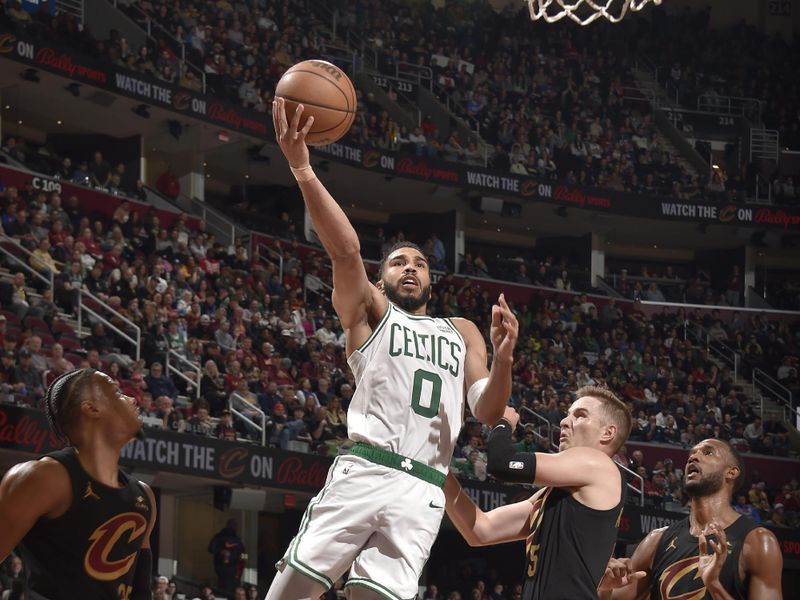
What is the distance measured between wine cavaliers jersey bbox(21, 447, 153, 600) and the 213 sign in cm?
3456

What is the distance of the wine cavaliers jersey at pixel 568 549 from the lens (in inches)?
205

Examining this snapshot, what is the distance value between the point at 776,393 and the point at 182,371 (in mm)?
15328

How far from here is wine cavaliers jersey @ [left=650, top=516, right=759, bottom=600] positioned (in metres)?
5.92

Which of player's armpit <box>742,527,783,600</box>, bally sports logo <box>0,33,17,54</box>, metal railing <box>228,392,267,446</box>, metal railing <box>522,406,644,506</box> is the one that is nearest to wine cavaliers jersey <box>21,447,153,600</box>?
player's armpit <box>742,527,783,600</box>

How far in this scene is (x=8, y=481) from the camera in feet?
13.2

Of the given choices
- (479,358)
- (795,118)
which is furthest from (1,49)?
(795,118)

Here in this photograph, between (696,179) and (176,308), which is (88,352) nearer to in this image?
(176,308)

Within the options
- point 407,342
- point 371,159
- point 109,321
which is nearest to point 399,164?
point 371,159

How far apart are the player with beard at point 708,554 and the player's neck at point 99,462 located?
2.46 m

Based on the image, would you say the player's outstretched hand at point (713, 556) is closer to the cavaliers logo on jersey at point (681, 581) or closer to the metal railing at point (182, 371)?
the cavaliers logo on jersey at point (681, 581)

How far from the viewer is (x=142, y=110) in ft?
75.8

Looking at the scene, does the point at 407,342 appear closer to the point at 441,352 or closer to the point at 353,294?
the point at 441,352

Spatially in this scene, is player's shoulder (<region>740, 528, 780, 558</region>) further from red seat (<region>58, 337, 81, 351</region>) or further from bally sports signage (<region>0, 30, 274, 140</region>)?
bally sports signage (<region>0, 30, 274, 140</region>)

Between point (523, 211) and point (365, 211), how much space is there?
3.83m
